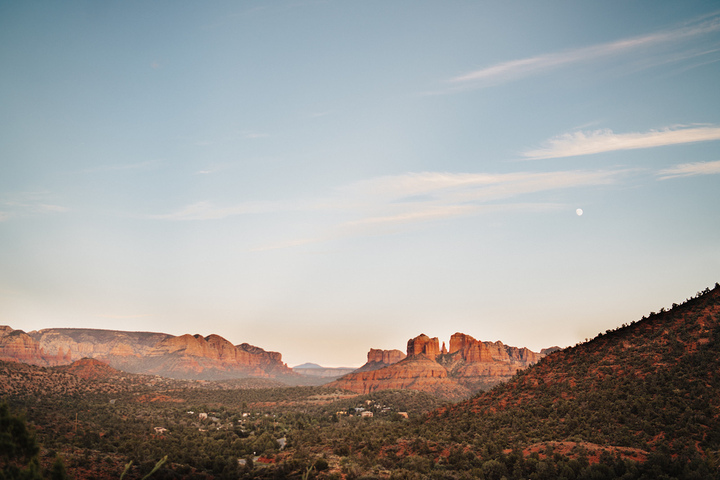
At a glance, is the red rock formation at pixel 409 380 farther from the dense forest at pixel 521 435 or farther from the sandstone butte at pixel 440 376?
the dense forest at pixel 521 435

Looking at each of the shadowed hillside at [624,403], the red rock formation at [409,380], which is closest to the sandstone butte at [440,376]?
the red rock formation at [409,380]

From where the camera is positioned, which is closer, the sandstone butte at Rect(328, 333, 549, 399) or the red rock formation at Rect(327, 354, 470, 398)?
the red rock formation at Rect(327, 354, 470, 398)

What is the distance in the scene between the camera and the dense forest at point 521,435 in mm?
26062

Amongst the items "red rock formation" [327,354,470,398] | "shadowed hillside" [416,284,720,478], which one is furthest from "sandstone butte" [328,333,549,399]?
"shadowed hillside" [416,284,720,478]

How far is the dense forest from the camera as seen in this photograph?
26.1 meters

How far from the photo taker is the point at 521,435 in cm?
3462

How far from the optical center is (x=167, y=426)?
56.2 m

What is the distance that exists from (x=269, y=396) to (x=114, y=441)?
7274cm

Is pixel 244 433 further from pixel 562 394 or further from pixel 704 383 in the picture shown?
pixel 704 383

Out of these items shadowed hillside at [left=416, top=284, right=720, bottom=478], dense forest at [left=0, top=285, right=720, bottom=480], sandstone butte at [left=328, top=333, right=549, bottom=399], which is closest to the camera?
dense forest at [left=0, top=285, right=720, bottom=480]

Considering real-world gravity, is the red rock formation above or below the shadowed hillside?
below

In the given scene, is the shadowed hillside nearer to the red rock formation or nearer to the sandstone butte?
the sandstone butte

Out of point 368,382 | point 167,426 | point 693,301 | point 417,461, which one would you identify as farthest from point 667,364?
point 368,382

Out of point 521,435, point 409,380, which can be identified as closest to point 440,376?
point 409,380
